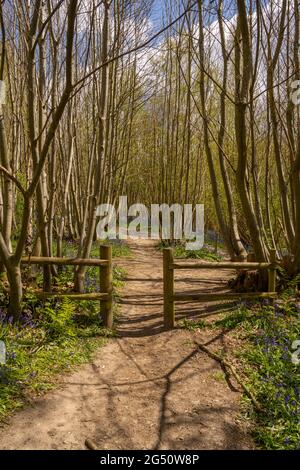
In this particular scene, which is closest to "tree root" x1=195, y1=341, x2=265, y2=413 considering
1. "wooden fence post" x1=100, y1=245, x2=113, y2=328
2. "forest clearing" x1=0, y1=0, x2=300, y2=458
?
"forest clearing" x1=0, y1=0, x2=300, y2=458

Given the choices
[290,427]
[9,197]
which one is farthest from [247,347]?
[9,197]

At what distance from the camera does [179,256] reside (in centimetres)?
1102

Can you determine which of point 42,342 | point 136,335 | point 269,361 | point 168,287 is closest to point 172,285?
point 168,287

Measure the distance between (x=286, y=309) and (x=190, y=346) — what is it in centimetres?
139

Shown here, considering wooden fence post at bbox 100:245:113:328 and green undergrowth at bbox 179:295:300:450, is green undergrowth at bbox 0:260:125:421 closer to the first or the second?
wooden fence post at bbox 100:245:113:328

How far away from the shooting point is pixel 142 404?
3.30 metres

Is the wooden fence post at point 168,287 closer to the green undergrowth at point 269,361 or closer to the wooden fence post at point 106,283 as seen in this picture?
the green undergrowth at point 269,361

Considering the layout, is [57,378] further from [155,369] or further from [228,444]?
[228,444]

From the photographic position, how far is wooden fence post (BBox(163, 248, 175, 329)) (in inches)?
191

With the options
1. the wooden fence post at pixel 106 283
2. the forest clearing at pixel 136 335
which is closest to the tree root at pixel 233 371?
the forest clearing at pixel 136 335

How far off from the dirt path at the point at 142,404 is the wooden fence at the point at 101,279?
388 millimetres

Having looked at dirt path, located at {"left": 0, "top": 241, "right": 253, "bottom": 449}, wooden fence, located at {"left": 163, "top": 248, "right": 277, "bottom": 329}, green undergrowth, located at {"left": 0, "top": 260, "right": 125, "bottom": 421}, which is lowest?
dirt path, located at {"left": 0, "top": 241, "right": 253, "bottom": 449}

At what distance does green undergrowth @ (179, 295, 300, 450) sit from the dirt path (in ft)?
0.57

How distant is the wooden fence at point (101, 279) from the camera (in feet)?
15.0
